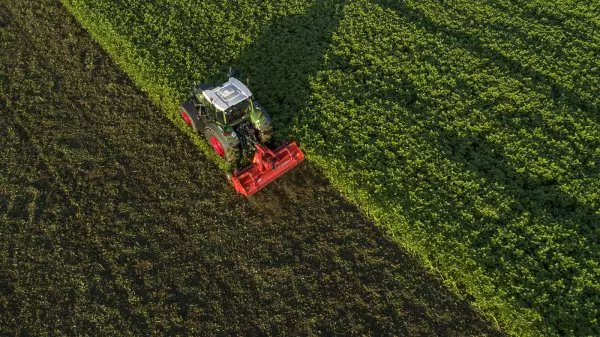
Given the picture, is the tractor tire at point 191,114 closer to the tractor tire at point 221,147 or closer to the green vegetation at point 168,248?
the tractor tire at point 221,147

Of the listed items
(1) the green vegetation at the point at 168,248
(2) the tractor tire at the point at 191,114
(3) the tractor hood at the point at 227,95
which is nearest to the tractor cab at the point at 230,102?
(3) the tractor hood at the point at 227,95

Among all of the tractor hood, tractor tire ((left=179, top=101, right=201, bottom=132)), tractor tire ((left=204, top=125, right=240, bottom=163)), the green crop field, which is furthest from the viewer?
tractor tire ((left=179, top=101, right=201, bottom=132))

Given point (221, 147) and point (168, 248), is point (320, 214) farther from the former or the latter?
point (168, 248)

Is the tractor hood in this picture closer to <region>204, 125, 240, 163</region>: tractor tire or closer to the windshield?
the windshield

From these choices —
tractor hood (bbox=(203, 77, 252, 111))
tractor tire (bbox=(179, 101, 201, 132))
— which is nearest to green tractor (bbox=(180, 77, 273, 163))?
tractor hood (bbox=(203, 77, 252, 111))

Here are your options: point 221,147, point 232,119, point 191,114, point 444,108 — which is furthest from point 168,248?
point 444,108

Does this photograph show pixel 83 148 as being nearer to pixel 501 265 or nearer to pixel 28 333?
pixel 28 333

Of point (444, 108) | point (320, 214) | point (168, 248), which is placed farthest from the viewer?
point (444, 108)
